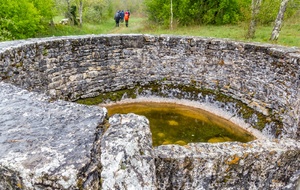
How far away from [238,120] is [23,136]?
6.46 m

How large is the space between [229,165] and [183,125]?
14.3 ft

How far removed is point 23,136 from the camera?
1.83 m

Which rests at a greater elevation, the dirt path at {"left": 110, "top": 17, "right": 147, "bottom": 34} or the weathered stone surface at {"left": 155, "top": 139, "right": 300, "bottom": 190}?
the dirt path at {"left": 110, "top": 17, "right": 147, "bottom": 34}

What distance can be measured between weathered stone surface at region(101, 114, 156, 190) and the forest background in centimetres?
852

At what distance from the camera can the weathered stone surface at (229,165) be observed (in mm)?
2373

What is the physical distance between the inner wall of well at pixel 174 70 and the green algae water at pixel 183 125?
1.70ft

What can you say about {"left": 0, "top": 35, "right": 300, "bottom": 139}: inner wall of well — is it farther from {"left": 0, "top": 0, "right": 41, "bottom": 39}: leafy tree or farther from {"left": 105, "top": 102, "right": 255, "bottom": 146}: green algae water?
{"left": 0, "top": 0, "right": 41, "bottom": 39}: leafy tree

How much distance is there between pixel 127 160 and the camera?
1713 mm

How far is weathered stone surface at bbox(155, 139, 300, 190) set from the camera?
237 cm

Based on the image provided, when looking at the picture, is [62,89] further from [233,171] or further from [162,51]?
[233,171]

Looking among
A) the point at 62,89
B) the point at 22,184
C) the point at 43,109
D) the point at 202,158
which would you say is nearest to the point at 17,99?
the point at 43,109

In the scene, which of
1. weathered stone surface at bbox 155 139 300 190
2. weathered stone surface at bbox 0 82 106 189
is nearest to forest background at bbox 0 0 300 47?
weathered stone surface at bbox 0 82 106 189

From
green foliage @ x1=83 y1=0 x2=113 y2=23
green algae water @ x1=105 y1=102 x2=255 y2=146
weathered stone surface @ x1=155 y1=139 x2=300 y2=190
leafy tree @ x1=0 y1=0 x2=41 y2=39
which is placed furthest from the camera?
green foliage @ x1=83 y1=0 x2=113 y2=23

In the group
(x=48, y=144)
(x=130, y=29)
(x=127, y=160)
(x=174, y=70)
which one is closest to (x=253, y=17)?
(x=174, y=70)
